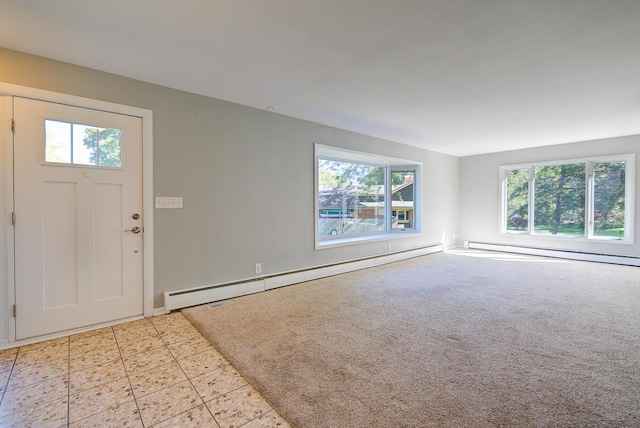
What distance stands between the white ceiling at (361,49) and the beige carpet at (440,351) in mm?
2445

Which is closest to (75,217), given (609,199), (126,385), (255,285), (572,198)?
(126,385)

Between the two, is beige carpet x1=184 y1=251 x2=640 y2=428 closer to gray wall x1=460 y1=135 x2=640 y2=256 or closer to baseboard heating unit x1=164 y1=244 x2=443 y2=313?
baseboard heating unit x1=164 y1=244 x2=443 y2=313

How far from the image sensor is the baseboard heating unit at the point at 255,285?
127 inches

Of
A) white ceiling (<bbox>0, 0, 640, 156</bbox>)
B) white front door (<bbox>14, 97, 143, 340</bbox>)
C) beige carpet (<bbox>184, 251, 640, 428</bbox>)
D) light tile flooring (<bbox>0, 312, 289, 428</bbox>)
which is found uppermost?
white ceiling (<bbox>0, 0, 640, 156</bbox>)

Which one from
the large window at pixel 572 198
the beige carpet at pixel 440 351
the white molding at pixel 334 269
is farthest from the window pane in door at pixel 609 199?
the white molding at pixel 334 269

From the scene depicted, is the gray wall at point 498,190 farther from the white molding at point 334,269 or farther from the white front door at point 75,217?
the white front door at point 75,217

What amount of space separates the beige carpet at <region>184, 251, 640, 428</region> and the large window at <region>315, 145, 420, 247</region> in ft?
5.31

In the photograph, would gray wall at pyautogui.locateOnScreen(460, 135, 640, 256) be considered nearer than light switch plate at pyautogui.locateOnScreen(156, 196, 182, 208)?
No

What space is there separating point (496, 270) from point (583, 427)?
3959 millimetres

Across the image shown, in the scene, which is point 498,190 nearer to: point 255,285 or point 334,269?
point 334,269

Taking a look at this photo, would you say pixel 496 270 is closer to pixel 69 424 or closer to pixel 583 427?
pixel 583 427

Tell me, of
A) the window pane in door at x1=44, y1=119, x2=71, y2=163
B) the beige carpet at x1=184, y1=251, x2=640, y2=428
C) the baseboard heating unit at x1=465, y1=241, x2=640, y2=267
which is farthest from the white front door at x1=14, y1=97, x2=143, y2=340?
the baseboard heating unit at x1=465, y1=241, x2=640, y2=267

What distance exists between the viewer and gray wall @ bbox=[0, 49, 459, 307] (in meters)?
2.86

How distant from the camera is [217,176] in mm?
3535
